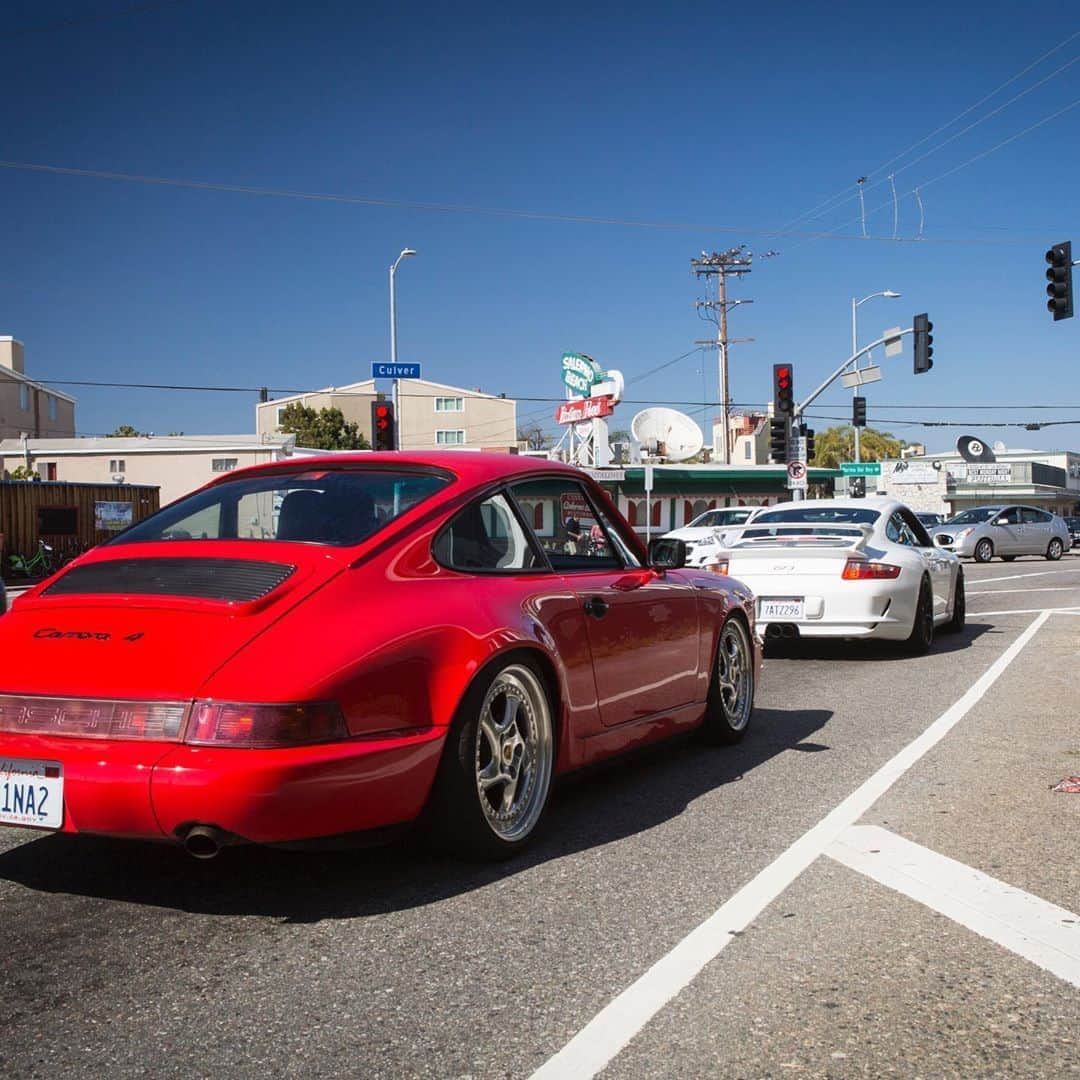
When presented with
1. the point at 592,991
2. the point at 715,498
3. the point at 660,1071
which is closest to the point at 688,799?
the point at 592,991

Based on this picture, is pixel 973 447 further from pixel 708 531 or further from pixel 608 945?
pixel 608 945

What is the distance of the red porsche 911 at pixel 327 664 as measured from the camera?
11.9ft

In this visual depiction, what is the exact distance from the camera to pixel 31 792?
3783 millimetres

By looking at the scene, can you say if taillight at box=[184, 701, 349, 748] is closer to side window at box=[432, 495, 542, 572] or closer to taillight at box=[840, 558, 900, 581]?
side window at box=[432, 495, 542, 572]

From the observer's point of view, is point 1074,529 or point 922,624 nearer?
point 922,624

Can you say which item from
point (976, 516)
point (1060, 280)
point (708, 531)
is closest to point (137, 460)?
point (708, 531)

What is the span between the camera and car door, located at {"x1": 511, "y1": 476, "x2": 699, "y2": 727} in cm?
519

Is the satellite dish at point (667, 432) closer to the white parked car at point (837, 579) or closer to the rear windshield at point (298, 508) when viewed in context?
the white parked car at point (837, 579)

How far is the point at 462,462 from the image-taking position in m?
4.98

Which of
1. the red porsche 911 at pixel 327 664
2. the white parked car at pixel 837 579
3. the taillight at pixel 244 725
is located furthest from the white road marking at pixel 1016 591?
the taillight at pixel 244 725

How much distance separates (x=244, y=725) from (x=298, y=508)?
127 cm

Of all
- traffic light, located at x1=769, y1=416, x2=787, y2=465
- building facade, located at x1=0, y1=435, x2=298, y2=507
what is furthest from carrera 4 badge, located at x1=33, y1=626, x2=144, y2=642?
building facade, located at x1=0, y1=435, x2=298, y2=507

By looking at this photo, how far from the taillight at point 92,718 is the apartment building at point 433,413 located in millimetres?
75269

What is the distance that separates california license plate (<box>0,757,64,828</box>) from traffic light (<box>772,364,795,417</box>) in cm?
2839
